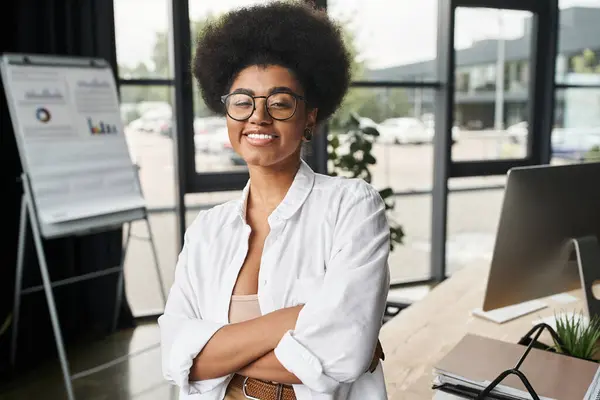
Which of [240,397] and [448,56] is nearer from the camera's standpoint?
[240,397]

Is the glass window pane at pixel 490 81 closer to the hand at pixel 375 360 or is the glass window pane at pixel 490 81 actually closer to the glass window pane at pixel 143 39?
the glass window pane at pixel 143 39

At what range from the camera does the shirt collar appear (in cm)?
96

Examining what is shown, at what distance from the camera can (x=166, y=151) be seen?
371 cm

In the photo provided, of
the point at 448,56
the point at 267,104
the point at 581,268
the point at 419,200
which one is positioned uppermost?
the point at 448,56

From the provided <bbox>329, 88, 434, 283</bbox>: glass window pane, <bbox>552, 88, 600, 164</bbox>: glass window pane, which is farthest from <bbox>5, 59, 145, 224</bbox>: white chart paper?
<bbox>552, 88, 600, 164</bbox>: glass window pane

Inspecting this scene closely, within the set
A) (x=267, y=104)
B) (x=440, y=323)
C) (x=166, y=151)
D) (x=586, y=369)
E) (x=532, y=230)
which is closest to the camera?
(x=267, y=104)

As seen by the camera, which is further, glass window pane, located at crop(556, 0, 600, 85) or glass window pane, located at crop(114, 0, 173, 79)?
glass window pane, located at crop(556, 0, 600, 85)

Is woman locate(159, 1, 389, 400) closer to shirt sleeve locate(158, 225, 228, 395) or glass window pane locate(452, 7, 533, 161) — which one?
shirt sleeve locate(158, 225, 228, 395)

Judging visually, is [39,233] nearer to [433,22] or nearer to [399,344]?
[399,344]

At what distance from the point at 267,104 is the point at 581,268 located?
3.24 ft

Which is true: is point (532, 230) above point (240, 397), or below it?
above

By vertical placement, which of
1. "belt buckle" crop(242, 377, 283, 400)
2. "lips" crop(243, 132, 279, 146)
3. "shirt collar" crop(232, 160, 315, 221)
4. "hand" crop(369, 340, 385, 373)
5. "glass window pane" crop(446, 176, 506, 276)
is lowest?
"glass window pane" crop(446, 176, 506, 276)

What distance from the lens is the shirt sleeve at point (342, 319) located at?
2.82 feet

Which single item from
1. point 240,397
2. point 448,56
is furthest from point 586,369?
point 448,56
